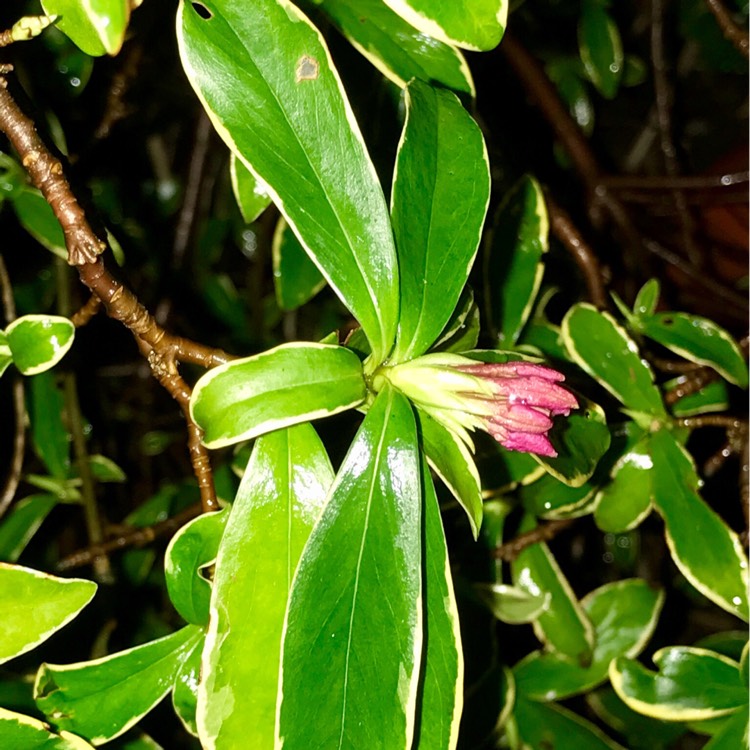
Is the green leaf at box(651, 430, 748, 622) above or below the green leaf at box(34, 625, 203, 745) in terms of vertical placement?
below

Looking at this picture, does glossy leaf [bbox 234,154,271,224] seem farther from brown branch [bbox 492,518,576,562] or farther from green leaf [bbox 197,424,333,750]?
brown branch [bbox 492,518,576,562]

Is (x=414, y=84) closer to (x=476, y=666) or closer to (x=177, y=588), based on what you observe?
(x=177, y=588)

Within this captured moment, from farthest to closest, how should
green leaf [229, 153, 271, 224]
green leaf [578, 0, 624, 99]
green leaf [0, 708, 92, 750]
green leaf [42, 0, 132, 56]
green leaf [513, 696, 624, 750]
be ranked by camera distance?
green leaf [578, 0, 624, 99], green leaf [513, 696, 624, 750], green leaf [229, 153, 271, 224], green leaf [0, 708, 92, 750], green leaf [42, 0, 132, 56]

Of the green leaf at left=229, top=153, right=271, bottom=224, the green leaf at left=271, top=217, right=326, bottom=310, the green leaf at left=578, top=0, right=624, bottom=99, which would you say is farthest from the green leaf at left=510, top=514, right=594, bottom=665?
the green leaf at left=578, top=0, right=624, bottom=99

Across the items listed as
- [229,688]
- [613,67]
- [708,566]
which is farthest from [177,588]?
[613,67]

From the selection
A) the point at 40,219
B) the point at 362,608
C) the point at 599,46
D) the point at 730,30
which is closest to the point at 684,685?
the point at 362,608

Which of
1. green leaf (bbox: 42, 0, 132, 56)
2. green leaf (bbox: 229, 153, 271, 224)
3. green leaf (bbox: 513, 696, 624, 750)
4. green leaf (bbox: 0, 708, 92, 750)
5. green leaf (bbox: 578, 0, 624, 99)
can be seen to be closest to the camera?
green leaf (bbox: 42, 0, 132, 56)

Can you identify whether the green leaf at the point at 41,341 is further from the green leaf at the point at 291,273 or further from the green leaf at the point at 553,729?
the green leaf at the point at 553,729

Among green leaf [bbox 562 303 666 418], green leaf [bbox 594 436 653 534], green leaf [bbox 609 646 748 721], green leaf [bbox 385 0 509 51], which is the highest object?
green leaf [bbox 385 0 509 51]
